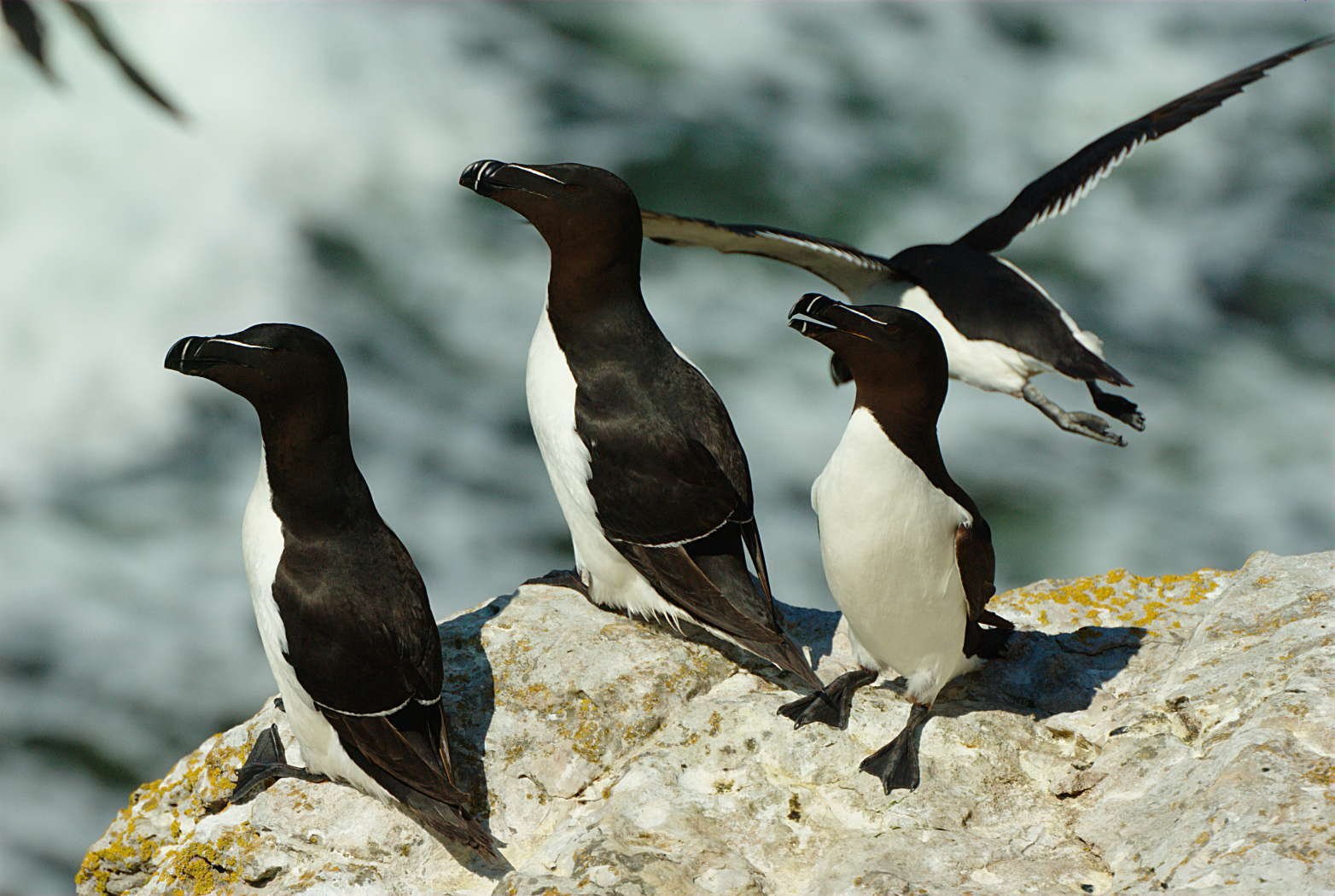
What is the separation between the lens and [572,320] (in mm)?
5113

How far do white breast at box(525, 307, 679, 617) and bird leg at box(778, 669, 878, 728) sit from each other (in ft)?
2.27

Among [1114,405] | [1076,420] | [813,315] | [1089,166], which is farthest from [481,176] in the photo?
[1089,166]

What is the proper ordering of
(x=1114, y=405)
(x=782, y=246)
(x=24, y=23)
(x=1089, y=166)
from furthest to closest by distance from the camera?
1. (x=1089, y=166)
2. (x=1114, y=405)
3. (x=782, y=246)
4. (x=24, y=23)

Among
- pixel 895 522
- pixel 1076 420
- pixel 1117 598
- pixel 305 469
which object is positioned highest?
pixel 1076 420

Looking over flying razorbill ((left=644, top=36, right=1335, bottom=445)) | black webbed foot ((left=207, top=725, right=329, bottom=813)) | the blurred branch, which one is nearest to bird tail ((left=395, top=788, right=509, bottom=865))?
black webbed foot ((left=207, top=725, right=329, bottom=813))

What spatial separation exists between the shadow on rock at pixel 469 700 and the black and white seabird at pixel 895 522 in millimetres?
939

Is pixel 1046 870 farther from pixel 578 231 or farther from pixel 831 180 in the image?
pixel 831 180

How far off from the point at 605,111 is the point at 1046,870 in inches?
582

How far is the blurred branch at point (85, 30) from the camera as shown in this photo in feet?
5.38

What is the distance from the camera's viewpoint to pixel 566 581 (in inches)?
212

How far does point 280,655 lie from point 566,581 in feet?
4.46

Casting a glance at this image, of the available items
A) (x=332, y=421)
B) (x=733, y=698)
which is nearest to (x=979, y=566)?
(x=733, y=698)

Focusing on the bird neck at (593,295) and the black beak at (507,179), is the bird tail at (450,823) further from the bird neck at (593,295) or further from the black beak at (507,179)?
the black beak at (507,179)

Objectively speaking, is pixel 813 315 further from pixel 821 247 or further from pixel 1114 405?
pixel 1114 405
